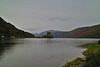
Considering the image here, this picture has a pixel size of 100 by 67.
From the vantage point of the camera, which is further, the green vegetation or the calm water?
the calm water

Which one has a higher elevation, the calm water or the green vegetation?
the green vegetation

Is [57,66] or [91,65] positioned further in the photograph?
[57,66]

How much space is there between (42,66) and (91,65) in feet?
30.3

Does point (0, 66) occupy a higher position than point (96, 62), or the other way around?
point (96, 62)

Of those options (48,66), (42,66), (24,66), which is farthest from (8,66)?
(48,66)

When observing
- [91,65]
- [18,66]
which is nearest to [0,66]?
[18,66]

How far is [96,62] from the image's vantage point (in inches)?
403

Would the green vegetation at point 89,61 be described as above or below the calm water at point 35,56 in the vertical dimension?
above

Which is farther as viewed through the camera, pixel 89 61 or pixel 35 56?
pixel 35 56

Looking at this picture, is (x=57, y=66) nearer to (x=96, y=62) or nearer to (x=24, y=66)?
(x=24, y=66)

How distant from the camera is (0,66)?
1609cm

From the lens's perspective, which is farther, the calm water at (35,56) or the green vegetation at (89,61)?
the calm water at (35,56)

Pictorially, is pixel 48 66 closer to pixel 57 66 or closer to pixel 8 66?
pixel 57 66

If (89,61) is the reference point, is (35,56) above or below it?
below
